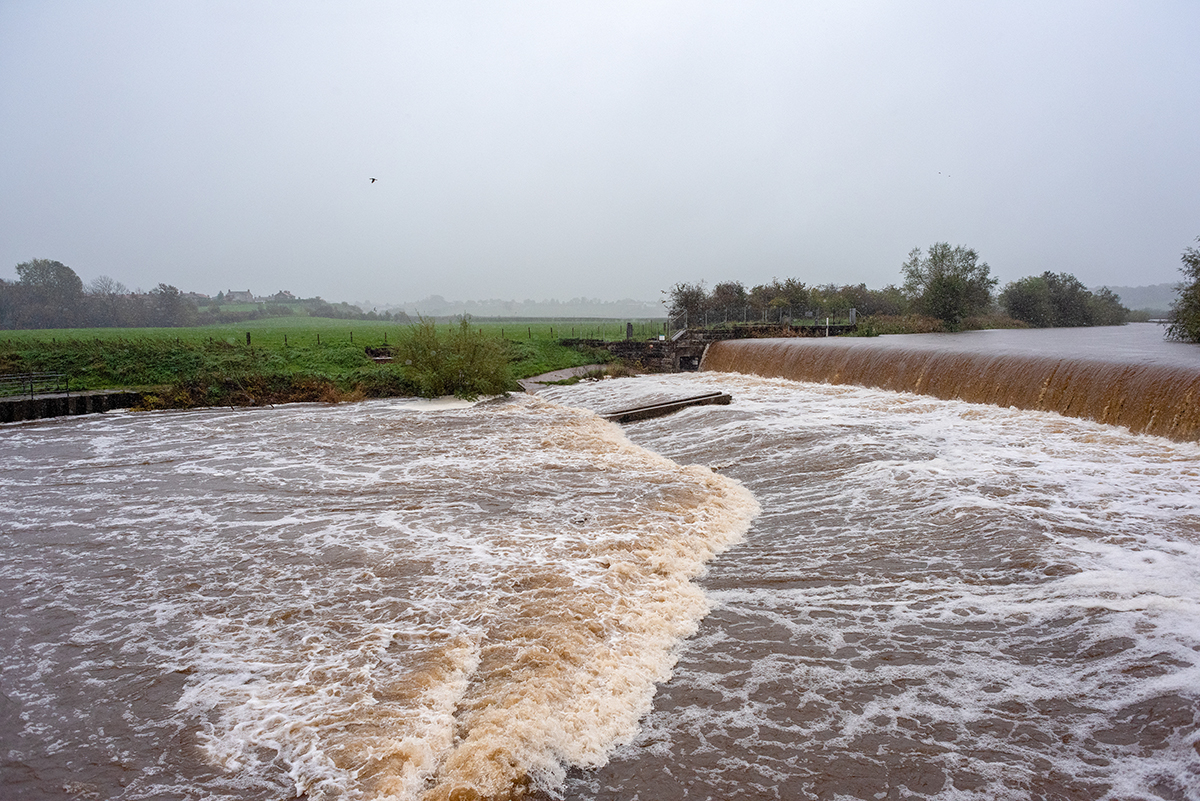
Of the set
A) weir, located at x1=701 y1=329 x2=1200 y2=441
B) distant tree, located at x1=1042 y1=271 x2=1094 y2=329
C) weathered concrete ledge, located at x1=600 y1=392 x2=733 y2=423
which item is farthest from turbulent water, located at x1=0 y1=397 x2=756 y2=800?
distant tree, located at x1=1042 y1=271 x2=1094 y2=329

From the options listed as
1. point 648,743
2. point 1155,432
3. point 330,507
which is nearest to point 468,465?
point 330,507

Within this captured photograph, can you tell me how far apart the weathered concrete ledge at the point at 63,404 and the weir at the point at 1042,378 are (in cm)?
2127

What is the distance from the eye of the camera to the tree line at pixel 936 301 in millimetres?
34500

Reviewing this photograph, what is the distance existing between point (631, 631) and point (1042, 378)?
11.4 meters

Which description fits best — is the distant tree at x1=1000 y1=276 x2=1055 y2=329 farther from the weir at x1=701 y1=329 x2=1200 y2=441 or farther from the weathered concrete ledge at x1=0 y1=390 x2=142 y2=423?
the weathered concrete ledge at x1=0 y1=390 x2=142 y2=423

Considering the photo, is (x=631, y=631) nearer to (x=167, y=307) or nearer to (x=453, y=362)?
(x=453, y=362)

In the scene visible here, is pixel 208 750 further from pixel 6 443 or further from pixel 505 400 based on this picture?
pixel 505 400

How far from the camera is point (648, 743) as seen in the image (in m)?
3.66

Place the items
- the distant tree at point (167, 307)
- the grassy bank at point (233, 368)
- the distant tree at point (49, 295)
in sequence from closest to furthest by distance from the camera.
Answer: the grassy bank at point (233, 368) → the distant tree at point (49, 295) → the distant tree at point (167, 307)

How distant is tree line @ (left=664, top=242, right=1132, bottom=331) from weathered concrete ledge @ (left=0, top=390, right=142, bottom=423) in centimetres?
2374

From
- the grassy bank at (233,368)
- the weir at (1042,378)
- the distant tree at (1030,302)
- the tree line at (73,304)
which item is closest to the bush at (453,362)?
the grassy bank at (233,368)

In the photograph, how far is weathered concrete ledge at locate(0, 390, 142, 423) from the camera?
56.6ft

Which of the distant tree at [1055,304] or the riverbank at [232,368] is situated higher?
the distant tree at [1055,304]

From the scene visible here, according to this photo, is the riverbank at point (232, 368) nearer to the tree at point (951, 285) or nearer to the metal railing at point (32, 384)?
the metal railing at point (32, 384)
